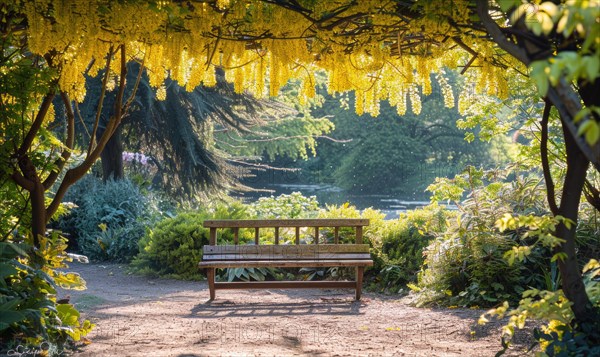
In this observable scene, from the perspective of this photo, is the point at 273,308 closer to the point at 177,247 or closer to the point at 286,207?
the point at 177,247

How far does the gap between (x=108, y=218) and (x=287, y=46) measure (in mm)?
7636

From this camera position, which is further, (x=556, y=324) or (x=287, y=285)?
(x=287, y=285)

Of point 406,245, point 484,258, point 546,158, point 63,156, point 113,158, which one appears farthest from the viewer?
point 113,158

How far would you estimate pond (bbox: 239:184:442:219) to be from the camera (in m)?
32.2

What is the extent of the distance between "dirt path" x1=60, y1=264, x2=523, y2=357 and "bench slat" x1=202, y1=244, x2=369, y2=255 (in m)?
0.53

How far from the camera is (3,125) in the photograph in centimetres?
546

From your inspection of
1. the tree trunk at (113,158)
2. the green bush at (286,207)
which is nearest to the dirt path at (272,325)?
the green bush at (286,207)

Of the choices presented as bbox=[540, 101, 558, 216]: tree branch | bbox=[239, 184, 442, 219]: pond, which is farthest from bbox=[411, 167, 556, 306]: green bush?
bbox=[239, 184, 442, 219]: pond

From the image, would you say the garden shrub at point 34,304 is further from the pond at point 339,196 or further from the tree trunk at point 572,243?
the pond at point 339,196

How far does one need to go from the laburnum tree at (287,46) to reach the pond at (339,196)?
2451 centimetres

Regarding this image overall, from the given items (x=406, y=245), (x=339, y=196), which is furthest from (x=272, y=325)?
(x=339, y=196)

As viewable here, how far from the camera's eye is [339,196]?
34.8 meters

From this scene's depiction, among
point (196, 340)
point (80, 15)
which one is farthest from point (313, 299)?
point (80, 15)

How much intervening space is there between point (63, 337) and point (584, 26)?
405 centimetres
